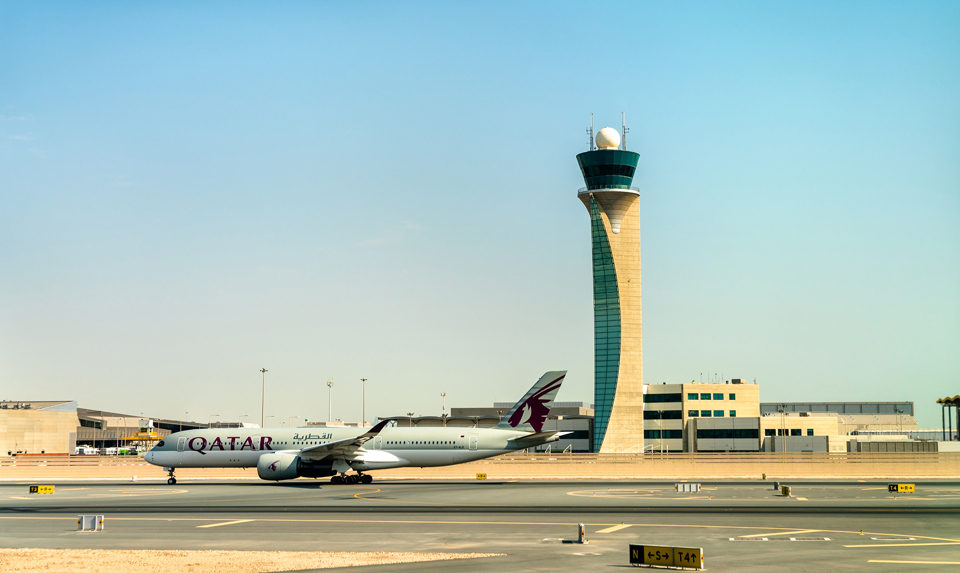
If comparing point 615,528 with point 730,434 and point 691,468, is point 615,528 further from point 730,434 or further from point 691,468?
point 730,434

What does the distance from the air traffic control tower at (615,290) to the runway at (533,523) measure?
2413 inches

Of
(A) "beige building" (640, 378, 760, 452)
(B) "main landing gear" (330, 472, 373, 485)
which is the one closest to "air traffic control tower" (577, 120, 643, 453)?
(A) "beige building" (640, 378, 760, 452)

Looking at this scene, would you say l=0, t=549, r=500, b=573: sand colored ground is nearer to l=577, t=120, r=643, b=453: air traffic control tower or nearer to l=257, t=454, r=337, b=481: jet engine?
l=257, t=454, r=337, b=481: jet engine

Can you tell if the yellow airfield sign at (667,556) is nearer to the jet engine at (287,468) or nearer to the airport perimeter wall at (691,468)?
the jet engine at (287,468)

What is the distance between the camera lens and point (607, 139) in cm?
11506

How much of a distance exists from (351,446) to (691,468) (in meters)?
31.5

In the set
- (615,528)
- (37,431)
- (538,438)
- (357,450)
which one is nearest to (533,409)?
(538,438)

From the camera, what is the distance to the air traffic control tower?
114375mm

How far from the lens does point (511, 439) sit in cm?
6100

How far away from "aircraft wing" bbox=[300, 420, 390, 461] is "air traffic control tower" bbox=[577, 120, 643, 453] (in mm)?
60979

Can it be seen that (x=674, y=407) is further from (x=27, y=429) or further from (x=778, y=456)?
(x=27, y=429)

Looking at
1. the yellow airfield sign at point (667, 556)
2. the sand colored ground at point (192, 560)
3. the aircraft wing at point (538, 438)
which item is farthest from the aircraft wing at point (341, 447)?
the yellow airfield sign at point (667, 556)

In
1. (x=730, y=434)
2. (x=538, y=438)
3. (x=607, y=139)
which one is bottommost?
(x=730, y=434)

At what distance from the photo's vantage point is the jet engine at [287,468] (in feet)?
192
